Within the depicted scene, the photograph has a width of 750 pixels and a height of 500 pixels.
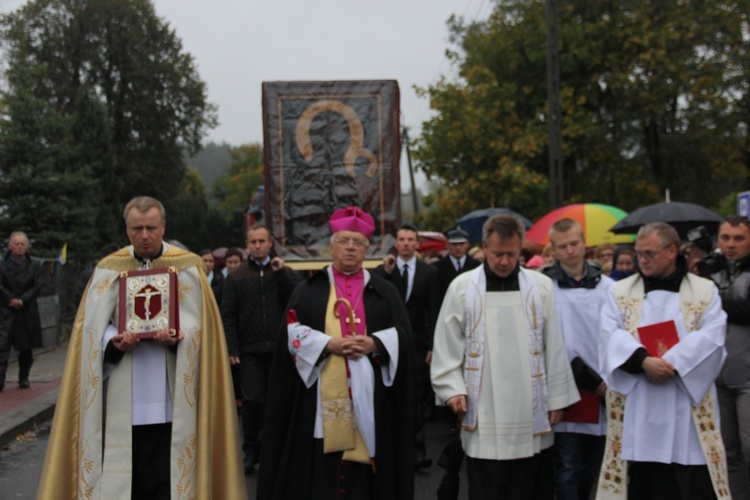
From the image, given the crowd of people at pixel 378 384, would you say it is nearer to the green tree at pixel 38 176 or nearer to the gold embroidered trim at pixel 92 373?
the gold embroidered trim at pixel 92 373

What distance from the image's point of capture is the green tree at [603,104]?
2711cm

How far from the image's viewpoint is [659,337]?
16.1ft

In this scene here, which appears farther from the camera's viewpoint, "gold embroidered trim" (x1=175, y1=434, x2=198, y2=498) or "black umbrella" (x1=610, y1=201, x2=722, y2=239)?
"black umbrella" (x1=610, y1=201, x2=722, y2=239)

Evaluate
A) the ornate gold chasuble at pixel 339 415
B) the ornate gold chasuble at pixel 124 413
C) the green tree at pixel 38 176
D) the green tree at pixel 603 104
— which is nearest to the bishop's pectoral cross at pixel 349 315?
the ornate gold chasuble at pixel 339 415

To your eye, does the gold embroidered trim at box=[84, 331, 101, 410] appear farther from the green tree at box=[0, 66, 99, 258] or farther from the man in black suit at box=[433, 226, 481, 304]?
the green tree at box=[0, 66, 99, 258]

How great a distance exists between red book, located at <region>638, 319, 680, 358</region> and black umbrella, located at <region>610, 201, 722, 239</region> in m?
6.80

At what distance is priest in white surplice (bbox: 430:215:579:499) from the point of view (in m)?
4.98

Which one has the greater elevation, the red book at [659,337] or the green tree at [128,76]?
the green tree at [128,76]

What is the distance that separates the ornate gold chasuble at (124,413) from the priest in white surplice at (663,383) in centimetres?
216

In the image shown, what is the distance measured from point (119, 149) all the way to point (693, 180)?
22304 millimetres

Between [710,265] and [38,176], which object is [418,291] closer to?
[710,265]

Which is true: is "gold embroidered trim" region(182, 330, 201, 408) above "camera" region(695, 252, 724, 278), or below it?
below

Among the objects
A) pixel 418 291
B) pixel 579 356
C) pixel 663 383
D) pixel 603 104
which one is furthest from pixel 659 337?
pixel 603 104

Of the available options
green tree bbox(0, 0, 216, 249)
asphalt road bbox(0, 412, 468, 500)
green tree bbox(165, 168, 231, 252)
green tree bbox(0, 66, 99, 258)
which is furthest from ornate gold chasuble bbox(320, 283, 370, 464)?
green tree bbox(165, 168, 231, 252)
